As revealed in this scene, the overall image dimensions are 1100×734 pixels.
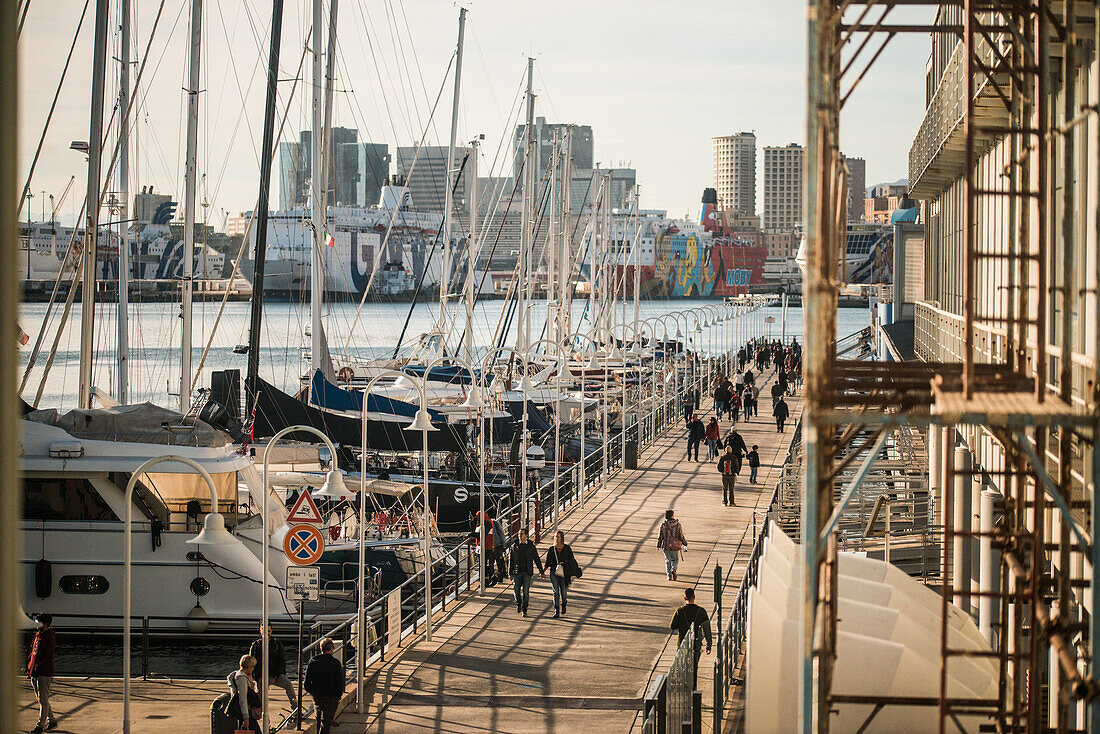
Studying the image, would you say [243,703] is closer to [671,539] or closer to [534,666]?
[534,666]

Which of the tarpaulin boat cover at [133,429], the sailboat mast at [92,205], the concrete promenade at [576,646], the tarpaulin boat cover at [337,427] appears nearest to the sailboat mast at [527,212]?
the tarpaulin boat cover at [337,427]

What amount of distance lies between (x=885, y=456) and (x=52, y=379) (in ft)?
250

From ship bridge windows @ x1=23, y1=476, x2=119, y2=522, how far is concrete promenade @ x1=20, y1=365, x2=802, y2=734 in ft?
10.7

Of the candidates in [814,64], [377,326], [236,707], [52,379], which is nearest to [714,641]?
[236,707]

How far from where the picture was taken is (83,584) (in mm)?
19297

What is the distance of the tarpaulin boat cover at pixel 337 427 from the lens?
30219mm

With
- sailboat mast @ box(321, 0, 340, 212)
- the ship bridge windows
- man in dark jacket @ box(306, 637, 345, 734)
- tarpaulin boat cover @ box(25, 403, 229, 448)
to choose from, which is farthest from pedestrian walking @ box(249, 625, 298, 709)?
sailboat mast @ box(321, 0, 340, 212)

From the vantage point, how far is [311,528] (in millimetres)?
14109

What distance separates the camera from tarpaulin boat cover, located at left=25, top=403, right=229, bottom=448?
20.5m

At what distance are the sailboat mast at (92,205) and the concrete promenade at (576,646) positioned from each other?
29.9ft

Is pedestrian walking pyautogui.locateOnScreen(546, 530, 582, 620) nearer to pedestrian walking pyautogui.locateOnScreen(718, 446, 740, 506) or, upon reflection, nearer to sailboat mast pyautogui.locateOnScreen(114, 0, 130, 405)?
pedestrian walking pyautogui.locateOnScreen(718, 446, 740, 506)

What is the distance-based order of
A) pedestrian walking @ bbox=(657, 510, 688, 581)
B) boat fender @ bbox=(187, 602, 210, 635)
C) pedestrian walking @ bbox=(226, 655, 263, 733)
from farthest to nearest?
pedestrian walking @ bbox=(657, 510, 688, 581) → boat fender @ bbox=(187, 602, 210, 635) → pedestrian walking @ bbox=(226, 655, 263, 733)

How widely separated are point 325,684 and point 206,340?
14304 cm

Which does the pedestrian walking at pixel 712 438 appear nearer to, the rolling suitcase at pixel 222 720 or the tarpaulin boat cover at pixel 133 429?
the tarpaulin boat cover at pixel 133 429
